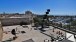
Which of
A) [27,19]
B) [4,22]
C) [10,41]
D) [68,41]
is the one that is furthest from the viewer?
[27,19]

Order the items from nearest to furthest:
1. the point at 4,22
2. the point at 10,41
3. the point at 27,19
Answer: the point at 10,41
the point at 4,22
the point at 27,19

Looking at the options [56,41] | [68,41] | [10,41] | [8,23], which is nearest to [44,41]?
[56,41]

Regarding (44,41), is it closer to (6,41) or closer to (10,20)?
(6,41)

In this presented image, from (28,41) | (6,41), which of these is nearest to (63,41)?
(28,41)

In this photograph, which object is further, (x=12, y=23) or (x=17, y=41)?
(x=12, y=23)

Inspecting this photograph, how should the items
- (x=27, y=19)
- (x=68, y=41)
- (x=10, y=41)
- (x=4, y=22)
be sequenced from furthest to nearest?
(x=27, y=19) < (x=4, y=22) < (x=10, y=41) < (x=68, y=41)

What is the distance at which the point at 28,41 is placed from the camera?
11.8 m

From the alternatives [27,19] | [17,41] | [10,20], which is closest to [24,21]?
[27,19]

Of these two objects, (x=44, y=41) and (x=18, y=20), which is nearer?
(x=44, y=41)

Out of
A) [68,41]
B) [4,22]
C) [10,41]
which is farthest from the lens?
[4,22]

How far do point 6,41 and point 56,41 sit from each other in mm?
4940

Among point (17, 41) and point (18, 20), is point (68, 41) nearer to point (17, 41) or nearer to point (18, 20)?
point (17, 41)

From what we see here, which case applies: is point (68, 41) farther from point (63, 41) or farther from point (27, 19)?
point (27, 19)

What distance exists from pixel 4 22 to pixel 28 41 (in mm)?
19081
